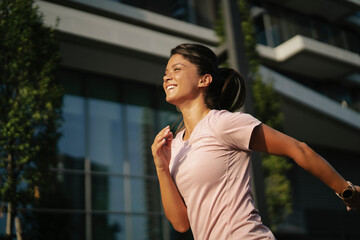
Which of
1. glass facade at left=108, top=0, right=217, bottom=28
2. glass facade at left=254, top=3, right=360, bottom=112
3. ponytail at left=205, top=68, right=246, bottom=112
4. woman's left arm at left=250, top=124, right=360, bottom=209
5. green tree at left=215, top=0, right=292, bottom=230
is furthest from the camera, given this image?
glass facade at left=254, top=3, right=360, bottom=112

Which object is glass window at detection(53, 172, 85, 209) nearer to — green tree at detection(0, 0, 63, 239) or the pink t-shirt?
green tree at detection(0, 0, 63, 239)

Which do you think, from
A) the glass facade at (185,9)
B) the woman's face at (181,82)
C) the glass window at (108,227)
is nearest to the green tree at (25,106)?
the glass window at (108,227)

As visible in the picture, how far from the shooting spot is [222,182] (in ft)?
5.55

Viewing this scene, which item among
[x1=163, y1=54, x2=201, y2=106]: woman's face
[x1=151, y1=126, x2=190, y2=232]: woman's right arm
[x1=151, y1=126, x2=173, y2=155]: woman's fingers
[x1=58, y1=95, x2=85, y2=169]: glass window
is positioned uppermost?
[x1=58, y1=95, x2=85, y2=169]: glass window

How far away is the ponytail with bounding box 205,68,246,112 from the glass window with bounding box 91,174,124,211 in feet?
33.3

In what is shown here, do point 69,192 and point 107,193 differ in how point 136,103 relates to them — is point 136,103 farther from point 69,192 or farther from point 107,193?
point 69,192

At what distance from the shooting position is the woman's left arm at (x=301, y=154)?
Result: 1.60 meters

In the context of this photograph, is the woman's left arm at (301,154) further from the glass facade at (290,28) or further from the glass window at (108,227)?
the glass facade at (290,28)

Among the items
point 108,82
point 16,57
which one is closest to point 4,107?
point 16,57

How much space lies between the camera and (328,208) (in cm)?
1789

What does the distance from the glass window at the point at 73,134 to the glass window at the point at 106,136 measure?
0.92 ft

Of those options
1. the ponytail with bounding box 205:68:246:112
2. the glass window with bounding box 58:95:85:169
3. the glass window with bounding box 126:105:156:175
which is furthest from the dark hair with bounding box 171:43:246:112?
the glass window with bounding box 126:105:156:175

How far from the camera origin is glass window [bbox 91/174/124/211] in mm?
11703

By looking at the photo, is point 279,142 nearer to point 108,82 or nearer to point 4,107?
point 4,107
